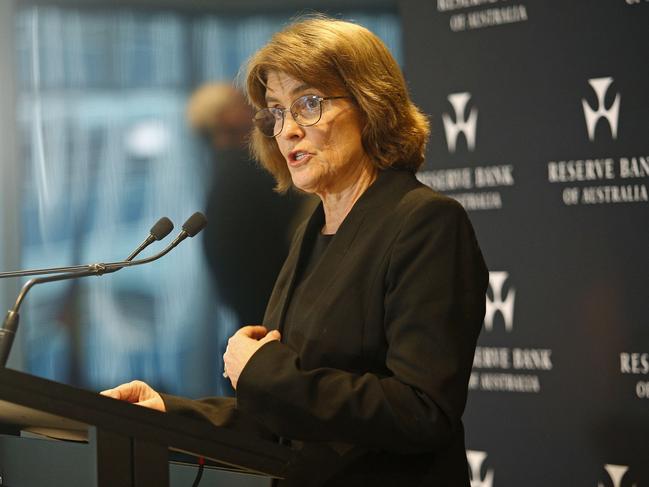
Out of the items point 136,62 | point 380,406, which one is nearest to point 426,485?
point 380,406

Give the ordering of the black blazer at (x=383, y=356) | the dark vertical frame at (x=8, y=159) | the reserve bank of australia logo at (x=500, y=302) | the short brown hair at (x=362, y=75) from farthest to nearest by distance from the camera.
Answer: the dark vertical frame at (x=8, y=159)
the reserve bank of australia logo at (x=500, y=302)
the short brown hair at (x=362, y=75)
the black blazer at (x=383, y=356)

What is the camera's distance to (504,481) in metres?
3.12

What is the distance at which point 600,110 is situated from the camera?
9.62 ft

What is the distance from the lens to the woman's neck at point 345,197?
6.20 feet

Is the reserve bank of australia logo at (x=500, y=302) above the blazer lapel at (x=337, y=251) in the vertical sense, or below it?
below

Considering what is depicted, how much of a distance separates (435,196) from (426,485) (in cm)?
55

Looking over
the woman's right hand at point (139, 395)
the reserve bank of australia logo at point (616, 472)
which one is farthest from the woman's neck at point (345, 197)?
the reserve bank of australia logo at point (616, 472)

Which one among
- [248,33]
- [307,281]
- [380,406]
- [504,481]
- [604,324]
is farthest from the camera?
[248,33]

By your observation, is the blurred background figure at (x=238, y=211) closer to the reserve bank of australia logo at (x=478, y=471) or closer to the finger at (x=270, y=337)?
the reserve bank of australia logo at (x=478, y=471)

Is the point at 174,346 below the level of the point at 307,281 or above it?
below

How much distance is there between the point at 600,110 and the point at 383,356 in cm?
172

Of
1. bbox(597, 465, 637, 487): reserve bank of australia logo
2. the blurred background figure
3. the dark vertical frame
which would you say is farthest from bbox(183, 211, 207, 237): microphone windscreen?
the dark vertical frame

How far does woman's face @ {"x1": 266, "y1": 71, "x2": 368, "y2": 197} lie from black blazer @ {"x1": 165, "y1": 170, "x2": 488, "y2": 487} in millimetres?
157

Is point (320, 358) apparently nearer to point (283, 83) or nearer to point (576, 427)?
point (283, 83)
